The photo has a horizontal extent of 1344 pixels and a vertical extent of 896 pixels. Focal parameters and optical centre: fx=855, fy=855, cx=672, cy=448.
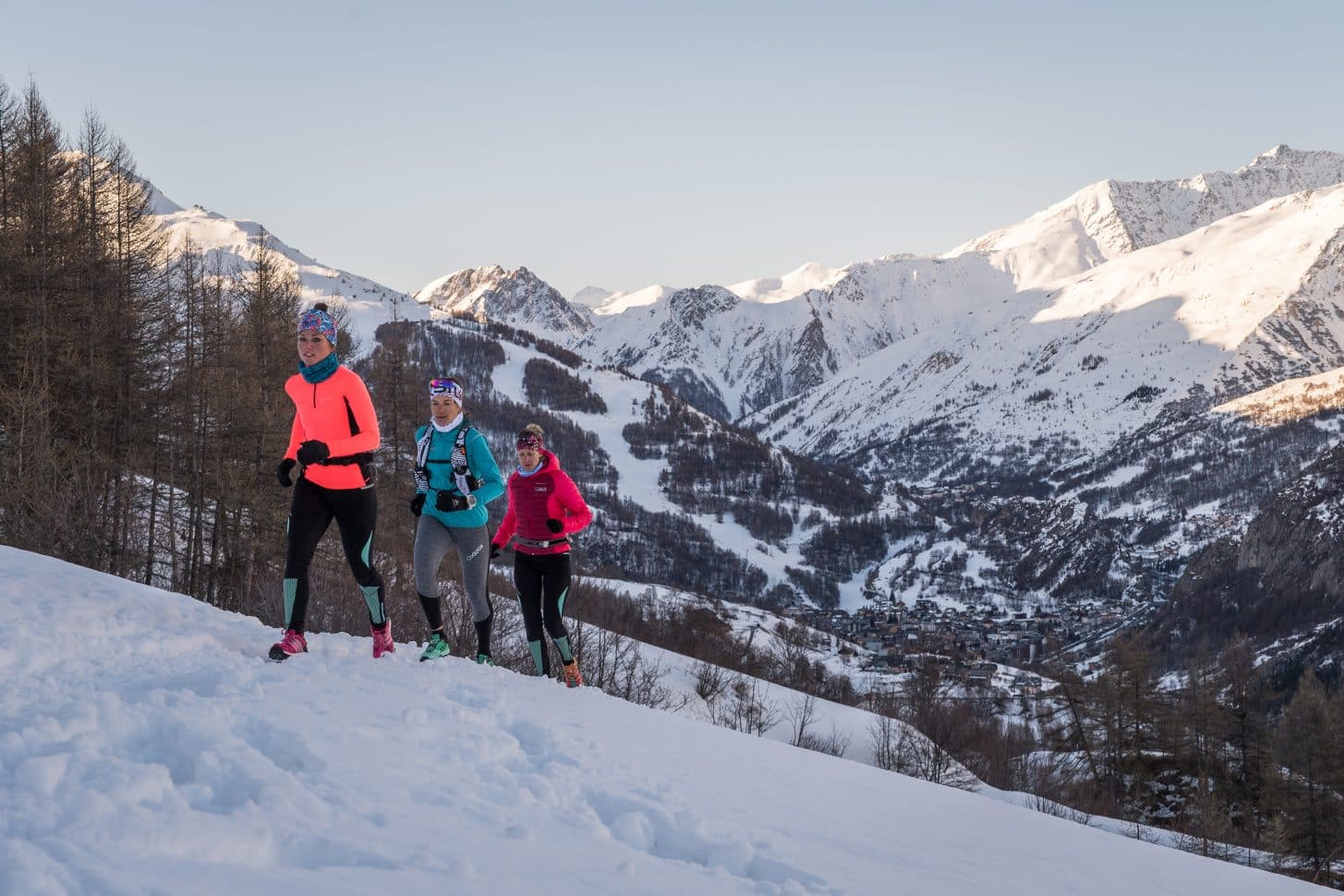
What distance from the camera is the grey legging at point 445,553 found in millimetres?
7820

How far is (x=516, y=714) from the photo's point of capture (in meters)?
5.95

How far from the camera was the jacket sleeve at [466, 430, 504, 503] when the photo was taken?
7.71 metres

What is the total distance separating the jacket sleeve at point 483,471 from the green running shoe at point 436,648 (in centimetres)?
131

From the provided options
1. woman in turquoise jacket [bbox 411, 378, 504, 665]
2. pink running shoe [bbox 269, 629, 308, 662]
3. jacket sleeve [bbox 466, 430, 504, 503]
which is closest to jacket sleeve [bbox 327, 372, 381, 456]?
woman in turquoise jacket [bbox 411, 378, 504, 665]

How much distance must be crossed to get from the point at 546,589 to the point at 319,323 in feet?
10.7

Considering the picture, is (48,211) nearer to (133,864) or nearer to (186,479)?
(186,479)

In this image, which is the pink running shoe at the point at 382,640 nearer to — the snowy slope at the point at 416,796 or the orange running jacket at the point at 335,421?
the snowy slope at the point at 416,796

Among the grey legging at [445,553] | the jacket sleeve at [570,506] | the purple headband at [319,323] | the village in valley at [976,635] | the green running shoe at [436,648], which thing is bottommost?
the village in valley at [976,635]

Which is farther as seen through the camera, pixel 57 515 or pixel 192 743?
pixel 57 515

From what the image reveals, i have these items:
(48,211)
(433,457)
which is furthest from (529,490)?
(48,211)

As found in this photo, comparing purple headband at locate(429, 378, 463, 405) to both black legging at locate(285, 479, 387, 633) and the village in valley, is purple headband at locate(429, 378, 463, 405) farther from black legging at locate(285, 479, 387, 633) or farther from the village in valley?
the village in valley

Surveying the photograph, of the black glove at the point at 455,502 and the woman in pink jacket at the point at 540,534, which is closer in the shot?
the black glove at the point at 455,502

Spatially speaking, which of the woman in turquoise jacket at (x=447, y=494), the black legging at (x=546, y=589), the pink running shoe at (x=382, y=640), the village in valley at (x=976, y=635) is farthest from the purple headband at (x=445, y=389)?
the village in valley at (x=976, y=635)

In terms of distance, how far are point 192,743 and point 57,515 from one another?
16.9 metres
